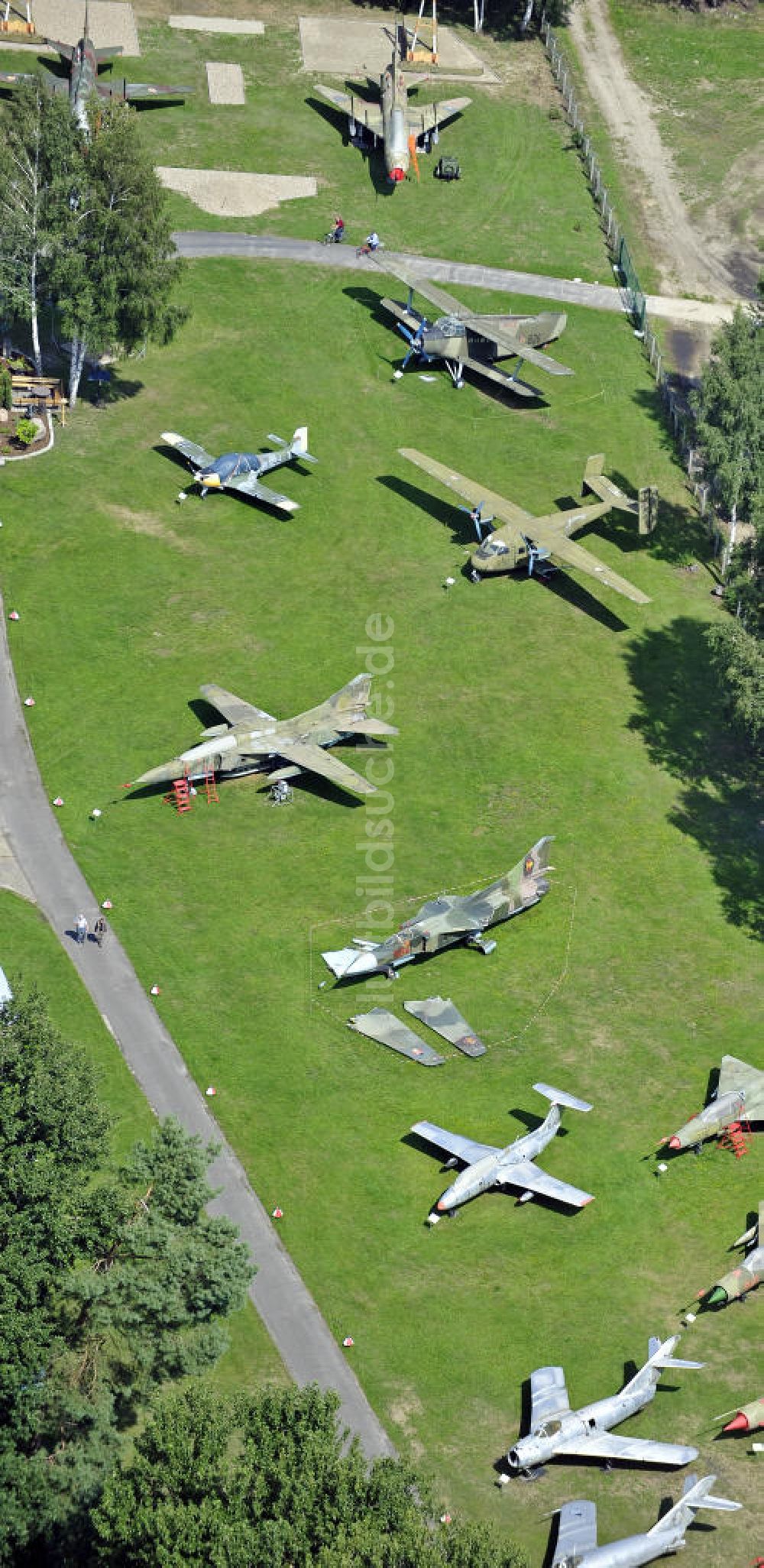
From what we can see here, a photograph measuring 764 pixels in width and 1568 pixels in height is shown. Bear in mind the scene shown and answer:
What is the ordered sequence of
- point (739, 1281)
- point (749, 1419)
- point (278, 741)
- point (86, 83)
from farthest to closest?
1. point (86, 83)
2. point (278, 741)
3. point (739, 1281)
4. point (749, 1419)

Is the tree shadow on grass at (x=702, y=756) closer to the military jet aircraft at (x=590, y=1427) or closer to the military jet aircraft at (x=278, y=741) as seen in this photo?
the military jet aircraft at (x=278, y=741)

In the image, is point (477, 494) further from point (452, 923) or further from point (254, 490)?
point (452, 923)

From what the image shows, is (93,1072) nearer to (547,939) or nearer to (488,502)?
(547,939)

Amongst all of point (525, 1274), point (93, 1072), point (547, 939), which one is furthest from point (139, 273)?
point (525, 1274)

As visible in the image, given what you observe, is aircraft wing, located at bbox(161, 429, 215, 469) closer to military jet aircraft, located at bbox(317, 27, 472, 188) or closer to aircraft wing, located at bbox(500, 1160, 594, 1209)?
military jet aircraft, located at bbox(317, 27, 472, 188)

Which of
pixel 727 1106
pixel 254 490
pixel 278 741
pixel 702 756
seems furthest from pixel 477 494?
pixel 727 1106

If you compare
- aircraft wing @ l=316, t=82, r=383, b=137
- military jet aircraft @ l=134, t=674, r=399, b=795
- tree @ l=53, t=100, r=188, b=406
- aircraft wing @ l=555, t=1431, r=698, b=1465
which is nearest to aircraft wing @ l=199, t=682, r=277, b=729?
military jet aircraft @ l=134, t=674, r=399, b=795
